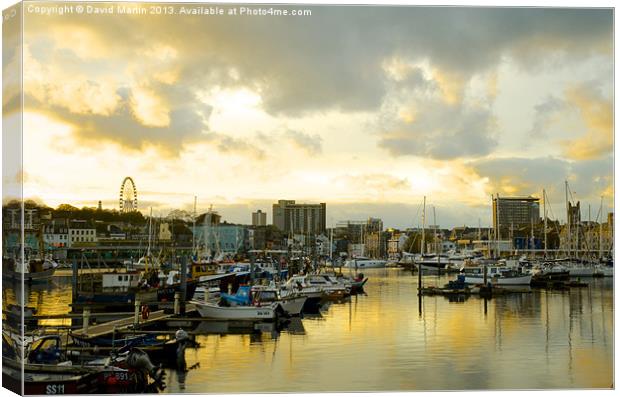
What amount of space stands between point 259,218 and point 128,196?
8.81 feet

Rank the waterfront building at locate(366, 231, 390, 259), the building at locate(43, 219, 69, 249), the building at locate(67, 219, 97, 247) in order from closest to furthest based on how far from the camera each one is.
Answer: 1. the building at locate(43, 219, 69, 249)
2. the building at locate(67, 219, 97, 247)
3. the waterfront building at locate(366, 231, 390, 259)

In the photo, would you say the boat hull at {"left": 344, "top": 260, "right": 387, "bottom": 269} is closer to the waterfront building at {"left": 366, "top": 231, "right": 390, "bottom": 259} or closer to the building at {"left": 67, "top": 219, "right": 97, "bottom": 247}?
the waterfront building at {"left": 366, "top": 231, "right": 390, "bottom": 259}

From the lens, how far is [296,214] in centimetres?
1462

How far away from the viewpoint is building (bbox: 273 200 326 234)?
1346cm

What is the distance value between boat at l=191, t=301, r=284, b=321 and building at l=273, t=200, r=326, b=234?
2365mm

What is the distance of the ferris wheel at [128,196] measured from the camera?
11.7 metres

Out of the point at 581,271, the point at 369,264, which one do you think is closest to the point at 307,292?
the point at 581,271

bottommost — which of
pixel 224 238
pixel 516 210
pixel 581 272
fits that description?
pixel 581 272

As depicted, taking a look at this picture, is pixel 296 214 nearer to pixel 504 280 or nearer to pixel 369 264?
pixel 504 280

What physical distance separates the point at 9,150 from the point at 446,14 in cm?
560

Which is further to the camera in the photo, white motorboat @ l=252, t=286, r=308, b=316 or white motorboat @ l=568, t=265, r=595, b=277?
white motorboat @ l=568, t=265, r=595, b=277

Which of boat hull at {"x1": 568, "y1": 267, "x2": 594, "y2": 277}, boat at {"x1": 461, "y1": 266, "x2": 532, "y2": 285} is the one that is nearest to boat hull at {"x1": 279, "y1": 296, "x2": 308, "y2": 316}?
boat at {"x1": 461, "y1": 266, "x2": 532, "y2": 285}

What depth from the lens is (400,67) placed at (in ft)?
35.3

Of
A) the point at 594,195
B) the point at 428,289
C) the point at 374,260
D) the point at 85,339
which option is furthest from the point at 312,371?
the point at 374,260
